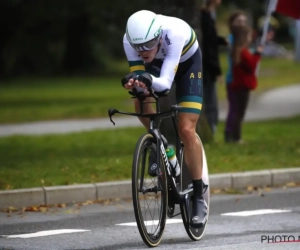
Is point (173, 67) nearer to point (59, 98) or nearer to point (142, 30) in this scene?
point (142, 30)

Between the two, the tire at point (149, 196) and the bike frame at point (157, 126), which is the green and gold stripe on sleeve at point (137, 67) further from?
the tire at point (149, 196)

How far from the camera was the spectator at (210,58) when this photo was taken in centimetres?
1405

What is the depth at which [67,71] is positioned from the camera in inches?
1865

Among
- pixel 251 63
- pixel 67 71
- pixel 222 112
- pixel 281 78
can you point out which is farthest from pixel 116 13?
pixel 251 63

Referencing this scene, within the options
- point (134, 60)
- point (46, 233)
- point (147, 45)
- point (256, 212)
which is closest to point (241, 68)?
point (256, 212)

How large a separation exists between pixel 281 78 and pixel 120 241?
34014mm

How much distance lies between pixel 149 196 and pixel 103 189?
326cm

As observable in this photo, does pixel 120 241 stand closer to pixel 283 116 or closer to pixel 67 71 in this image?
pixel 283 116

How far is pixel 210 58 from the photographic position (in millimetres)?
14102

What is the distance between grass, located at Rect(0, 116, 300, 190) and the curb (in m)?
0.32

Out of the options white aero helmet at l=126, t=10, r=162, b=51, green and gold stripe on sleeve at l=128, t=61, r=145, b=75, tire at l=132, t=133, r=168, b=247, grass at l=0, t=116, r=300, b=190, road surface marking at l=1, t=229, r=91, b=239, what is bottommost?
grass at l=0, t=116, r=300, b=190

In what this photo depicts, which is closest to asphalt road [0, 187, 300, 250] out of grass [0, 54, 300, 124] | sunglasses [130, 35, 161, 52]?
sunglasses [130, 35, 161, 52]

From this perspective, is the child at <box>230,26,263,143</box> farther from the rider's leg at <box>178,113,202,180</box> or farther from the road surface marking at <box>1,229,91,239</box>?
the rider's leg at <box>178,113,202,180</box>

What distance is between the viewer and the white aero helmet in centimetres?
703
